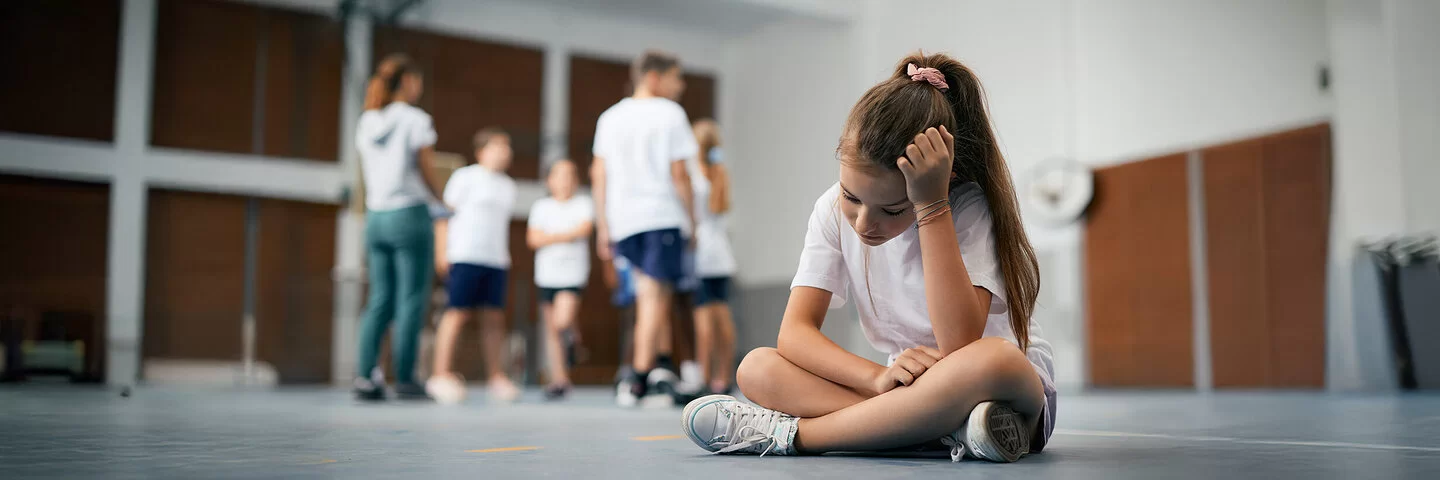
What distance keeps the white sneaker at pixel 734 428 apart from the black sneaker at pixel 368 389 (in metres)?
2.67

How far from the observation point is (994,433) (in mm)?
1435

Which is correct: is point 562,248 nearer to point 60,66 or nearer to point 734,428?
point 734,428

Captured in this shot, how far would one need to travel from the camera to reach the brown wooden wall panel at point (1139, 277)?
280 inches

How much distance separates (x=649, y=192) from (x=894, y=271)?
7.07ft

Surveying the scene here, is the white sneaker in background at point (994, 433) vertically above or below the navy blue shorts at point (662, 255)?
below

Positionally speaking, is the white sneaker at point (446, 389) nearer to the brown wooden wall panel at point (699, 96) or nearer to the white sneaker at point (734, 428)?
the white sneaker at point (734, 428)

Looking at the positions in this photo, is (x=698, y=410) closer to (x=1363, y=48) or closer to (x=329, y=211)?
(x=1363, y=48)

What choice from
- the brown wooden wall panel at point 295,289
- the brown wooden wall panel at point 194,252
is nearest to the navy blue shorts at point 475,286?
the brown wooden wall panel at point 295,289

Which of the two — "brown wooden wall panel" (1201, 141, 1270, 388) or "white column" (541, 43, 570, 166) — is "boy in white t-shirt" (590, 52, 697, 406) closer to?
"brown wooden wall panel" (1201, 141, 1270, 388)

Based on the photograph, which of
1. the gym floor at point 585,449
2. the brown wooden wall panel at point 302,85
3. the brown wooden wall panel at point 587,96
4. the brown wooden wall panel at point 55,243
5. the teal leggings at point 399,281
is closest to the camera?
the gym floor at point 585,449

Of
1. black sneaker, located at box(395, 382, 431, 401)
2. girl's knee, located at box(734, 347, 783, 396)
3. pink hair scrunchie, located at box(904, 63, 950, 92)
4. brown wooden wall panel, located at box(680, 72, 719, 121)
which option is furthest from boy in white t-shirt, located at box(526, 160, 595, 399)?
brown wooden wall panel, located at box(680, 72, 719, 121)

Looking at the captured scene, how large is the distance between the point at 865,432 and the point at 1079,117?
6693 mm

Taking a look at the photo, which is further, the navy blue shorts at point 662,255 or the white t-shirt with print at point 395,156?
the white t-shirt with print at point 395,156

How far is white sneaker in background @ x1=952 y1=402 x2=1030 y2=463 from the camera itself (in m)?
1.42
